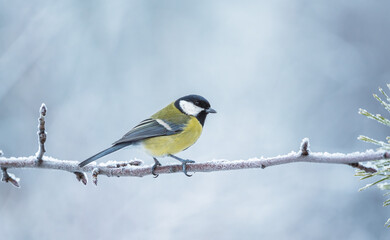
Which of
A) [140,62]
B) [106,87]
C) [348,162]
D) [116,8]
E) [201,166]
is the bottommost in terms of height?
[201,166]

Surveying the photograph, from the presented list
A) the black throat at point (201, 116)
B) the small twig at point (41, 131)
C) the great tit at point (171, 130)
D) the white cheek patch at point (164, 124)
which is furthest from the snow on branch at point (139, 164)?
the black throat at point (201, 116)

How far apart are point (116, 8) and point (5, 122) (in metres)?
2.58

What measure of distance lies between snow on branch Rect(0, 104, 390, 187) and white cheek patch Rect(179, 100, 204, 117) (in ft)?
2.53

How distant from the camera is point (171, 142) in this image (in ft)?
8.20

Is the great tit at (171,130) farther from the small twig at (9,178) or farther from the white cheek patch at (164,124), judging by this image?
the small twig at (9,178)

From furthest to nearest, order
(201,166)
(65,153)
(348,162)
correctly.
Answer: (65,153) → (201,166) → (348,162)

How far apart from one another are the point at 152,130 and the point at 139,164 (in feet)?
1.88

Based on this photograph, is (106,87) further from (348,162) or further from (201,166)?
(348,162)

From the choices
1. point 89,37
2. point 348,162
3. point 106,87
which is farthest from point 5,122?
point 348,162

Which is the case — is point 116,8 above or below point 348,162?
above

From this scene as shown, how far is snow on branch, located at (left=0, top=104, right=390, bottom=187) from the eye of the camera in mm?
1330

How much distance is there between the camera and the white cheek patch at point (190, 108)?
2752 mm

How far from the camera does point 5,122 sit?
5.73 meters

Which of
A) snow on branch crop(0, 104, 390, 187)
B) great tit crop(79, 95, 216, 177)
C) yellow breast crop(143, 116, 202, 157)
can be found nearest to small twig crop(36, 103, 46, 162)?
snow on branch crop(0, 104, 390, 187)
